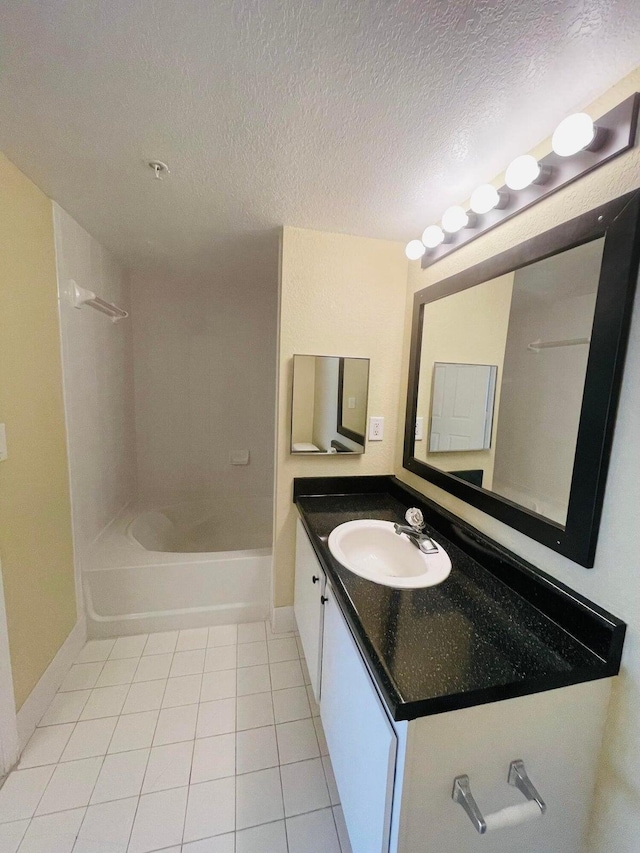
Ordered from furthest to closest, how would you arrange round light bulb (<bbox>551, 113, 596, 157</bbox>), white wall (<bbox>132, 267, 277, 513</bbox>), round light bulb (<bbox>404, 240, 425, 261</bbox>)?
white wall (<bbox>132, 267, 277, 513</bbox>) < round light bulb (<bbox>404, 240, 425, 261</bbox>) < round light bulb (<bbox>551, 113, 596, 157</bbox>)

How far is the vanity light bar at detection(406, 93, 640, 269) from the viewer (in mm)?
766

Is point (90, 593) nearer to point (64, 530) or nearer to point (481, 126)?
point (64, 530)

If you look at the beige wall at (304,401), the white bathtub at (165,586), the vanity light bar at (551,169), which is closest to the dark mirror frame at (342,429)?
the beige wall at (304,401)

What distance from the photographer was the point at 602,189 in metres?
0.82

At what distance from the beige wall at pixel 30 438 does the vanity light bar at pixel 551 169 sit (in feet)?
5.28

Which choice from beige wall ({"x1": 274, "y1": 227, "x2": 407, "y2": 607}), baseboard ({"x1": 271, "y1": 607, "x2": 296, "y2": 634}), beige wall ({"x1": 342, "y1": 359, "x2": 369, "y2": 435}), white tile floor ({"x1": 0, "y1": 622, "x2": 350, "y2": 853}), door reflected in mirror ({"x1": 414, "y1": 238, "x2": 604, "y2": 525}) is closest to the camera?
door reflected in mirror ({"x1": 414, "y1": 238, "x2": 604, "y2": 525})

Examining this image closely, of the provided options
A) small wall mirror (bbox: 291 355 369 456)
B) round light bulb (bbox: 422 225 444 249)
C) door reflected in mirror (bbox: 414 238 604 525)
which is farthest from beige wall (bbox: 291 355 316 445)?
round light bulb (bbox: 422 225 444 249)

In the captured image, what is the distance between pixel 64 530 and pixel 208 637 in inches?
37.2

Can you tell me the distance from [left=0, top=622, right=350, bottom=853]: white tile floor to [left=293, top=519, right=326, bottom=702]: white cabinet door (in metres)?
0.24

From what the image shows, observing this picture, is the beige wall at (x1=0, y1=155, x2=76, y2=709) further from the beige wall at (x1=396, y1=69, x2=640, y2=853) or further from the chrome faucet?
the beige wall at (x1=396, y1=69, x2=640, y2=853)

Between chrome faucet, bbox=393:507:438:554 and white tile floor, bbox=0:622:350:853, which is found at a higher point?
chrome faucet, bbox=393:507:438:554

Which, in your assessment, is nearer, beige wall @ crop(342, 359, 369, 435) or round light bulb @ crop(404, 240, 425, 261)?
round light bulb @ crop(404, 240, 425, 261)

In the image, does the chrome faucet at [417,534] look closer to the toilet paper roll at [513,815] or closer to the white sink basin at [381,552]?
the white sink basin at [381,552]

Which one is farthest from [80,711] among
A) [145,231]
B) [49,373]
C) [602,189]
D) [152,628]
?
[602,189]
